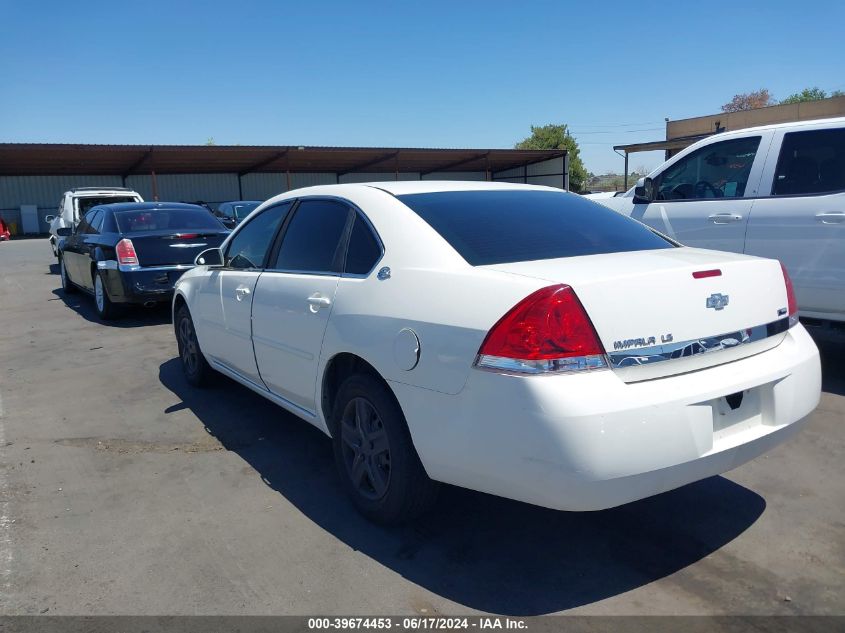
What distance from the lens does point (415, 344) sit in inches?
111

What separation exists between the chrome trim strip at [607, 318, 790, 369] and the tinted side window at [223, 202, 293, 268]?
2584 millimetres

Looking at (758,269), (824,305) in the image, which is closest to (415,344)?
(758,269)

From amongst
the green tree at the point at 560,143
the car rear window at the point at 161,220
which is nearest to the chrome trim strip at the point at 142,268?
the car rear window at the point at 161,220

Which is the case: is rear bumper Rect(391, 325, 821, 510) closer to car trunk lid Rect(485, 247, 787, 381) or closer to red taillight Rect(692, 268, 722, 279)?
car trunk lid Rect(485, 247, 787, 381)

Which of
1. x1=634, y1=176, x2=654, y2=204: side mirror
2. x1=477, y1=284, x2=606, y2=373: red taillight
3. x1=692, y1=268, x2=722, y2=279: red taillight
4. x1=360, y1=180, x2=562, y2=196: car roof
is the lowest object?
x1=477, y1=284, x2=606, y2=373: red taillight

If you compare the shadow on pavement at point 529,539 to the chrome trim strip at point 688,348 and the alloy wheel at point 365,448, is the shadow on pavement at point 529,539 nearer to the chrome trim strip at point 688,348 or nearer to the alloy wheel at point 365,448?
the alloy wheel at point 365,448

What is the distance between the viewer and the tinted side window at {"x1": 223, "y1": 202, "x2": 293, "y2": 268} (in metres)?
4.45

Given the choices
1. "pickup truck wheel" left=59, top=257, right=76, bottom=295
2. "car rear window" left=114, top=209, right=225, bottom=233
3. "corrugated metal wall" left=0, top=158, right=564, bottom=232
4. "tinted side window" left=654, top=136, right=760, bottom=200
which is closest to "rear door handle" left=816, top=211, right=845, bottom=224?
"tinted side window" left=654, top=136, right=760, bottom=200

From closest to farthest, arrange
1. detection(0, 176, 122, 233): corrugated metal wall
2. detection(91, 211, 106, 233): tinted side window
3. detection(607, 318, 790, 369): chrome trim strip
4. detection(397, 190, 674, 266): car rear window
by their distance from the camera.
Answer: detection(607, 318, 790, 369): chrome trim strip, detection(397, 190, 674, 266): car rear window, detection(91, 211, 106, 233): tinted side window, detection(0, 176, 122, 233): corrugated metal wall

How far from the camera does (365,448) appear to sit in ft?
10.8

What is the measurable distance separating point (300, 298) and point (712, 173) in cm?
429

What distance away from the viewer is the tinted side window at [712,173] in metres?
5.84

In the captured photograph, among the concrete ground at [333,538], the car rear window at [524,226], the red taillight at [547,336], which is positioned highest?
the car rear window at [524,226]

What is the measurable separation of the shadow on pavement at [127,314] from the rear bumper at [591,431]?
7.35m
